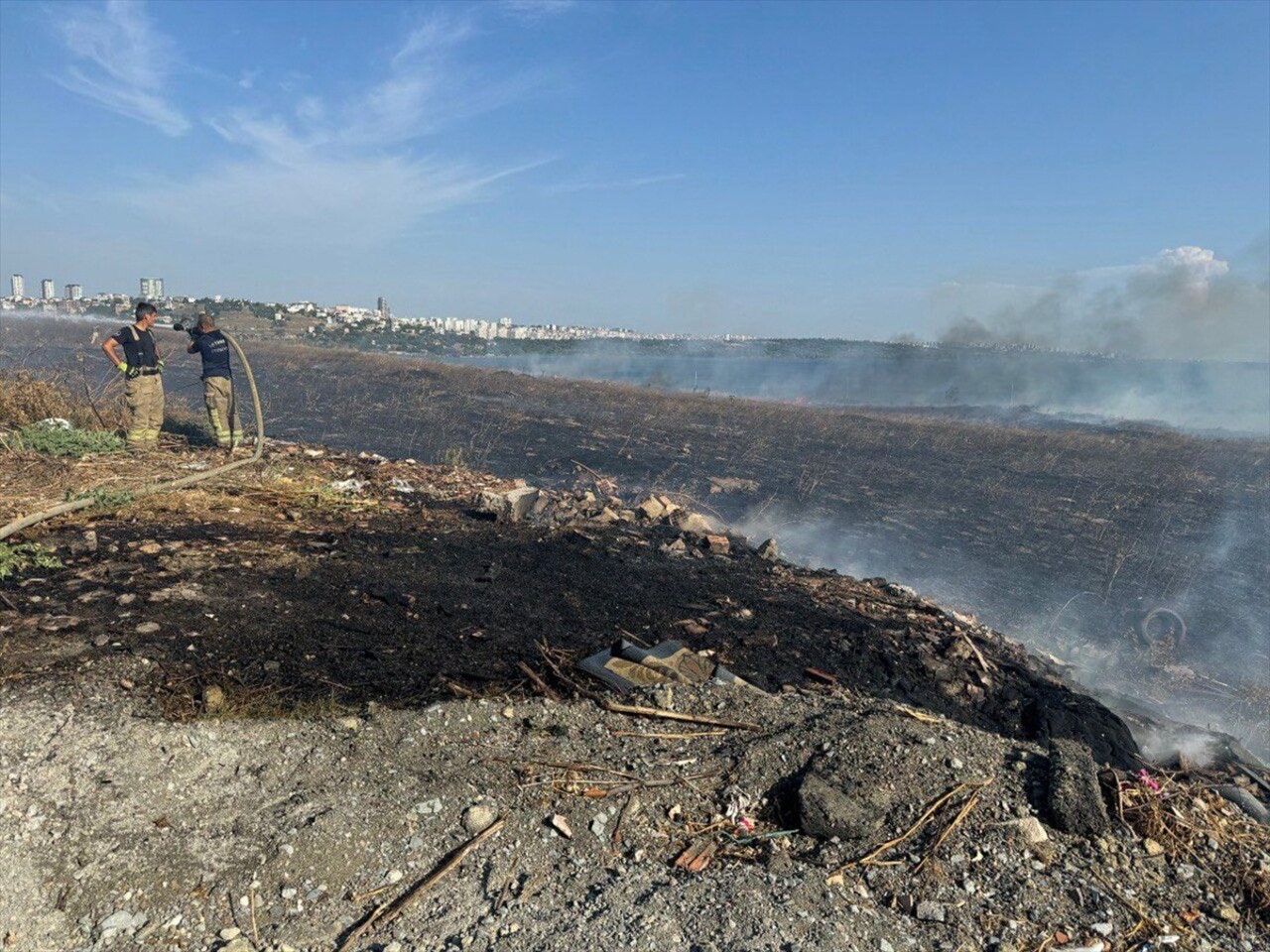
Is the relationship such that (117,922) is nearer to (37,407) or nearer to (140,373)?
(140,373)

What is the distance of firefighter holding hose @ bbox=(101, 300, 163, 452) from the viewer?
8.20 metres

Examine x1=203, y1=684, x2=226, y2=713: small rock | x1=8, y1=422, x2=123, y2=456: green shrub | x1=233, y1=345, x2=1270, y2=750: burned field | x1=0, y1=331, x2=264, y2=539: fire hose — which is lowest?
x1=233, y1=345, x2=1270, y2=750: burned field

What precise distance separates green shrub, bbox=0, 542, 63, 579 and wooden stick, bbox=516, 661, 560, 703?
3.23m

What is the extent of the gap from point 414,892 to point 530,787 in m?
0.66

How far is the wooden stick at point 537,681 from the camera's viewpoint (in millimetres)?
3938

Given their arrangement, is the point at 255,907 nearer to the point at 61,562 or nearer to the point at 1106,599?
the point at 61,562

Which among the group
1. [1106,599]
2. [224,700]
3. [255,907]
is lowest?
[1106,599]

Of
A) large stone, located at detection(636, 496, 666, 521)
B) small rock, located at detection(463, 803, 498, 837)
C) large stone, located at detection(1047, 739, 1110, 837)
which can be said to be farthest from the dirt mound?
large stone, located at detection(1047, 739, 1110, 837)

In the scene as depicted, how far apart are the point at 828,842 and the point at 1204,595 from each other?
8.32m

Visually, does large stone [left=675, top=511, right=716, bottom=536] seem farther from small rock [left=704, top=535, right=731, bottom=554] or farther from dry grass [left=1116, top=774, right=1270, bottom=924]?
dry grass [left=1116, top=774, right=1270, bottom=924]

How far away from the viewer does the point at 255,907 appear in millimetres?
2572

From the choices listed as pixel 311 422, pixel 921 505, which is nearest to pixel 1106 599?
pixel 921 505

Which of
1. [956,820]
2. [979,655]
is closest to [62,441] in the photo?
[956,820]

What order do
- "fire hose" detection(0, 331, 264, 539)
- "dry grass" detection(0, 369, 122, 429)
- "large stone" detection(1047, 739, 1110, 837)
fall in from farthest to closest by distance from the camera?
"dry grass" detection(0, 369, 122, 429)
"fire hose" detection(0, 331, 264, 539)
"large stone" detection(1047, 739, 1110, 837)
